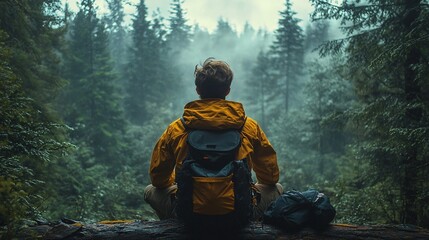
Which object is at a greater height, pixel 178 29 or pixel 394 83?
pixel 178 29

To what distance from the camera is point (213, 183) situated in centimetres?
346

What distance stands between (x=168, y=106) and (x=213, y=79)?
41636 mm

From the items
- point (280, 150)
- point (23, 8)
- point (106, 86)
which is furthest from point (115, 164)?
point (23, 8)

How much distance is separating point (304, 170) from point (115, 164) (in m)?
14.3

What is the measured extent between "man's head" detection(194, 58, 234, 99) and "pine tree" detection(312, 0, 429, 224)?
3.54 meters

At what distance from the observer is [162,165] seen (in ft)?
13.0

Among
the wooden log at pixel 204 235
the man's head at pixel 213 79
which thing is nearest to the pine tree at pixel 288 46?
the wooden log at pixel 204 235

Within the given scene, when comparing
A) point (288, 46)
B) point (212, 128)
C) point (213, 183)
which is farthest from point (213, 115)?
point (288, 46)

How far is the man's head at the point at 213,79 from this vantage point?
395 cm

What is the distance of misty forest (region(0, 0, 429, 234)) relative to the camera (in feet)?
18.9

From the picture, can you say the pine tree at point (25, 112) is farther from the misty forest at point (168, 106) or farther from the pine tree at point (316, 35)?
the pine tree at point (316, 35)

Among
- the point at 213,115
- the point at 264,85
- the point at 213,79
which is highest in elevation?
the point at 264,85

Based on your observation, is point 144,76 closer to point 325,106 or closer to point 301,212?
point 325,106

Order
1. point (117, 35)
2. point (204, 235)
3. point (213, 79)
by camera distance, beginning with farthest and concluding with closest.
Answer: point (117, 35) → point (213, 79) → point (204, 235)
